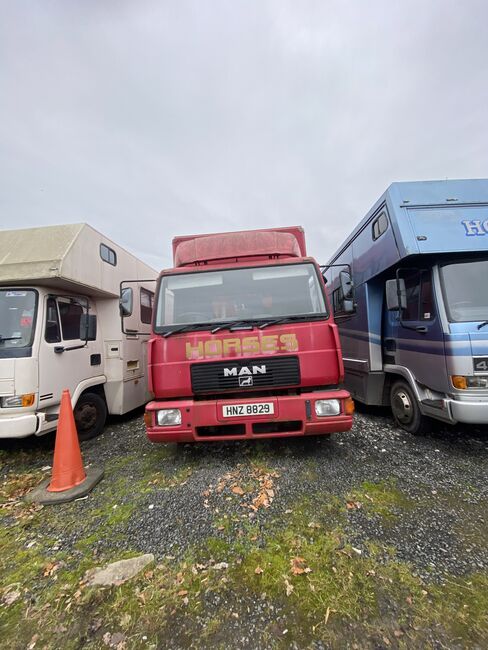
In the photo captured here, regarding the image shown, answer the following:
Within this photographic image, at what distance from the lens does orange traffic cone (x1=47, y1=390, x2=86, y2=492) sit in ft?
9.91

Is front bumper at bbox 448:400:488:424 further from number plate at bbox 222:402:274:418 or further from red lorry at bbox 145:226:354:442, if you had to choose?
number plate at bbox 222:402:274:418

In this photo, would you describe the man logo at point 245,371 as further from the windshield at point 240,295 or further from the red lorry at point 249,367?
the windshield at point 240,295

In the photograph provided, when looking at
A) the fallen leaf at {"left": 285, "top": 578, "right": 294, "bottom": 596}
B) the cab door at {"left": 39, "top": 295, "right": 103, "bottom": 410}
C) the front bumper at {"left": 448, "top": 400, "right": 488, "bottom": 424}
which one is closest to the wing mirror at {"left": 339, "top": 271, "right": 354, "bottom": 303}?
the front bumper at {"left": 448, "top": 400, "right": 488, "bottom": 424}

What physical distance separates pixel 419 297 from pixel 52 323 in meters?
5.39

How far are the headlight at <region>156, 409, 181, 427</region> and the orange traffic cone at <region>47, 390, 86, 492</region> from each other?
991 millimetres

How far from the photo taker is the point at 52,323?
13.3ft

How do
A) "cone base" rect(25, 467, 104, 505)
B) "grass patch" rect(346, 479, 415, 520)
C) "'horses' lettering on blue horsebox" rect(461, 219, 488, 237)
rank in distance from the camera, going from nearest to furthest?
"grass patch" rect(346, 479, 415, 520) < "cone base" rect(25, 467, 104, 505) < "'horses' lettering on blue horsebox" rect(461, 219, 488, 237)

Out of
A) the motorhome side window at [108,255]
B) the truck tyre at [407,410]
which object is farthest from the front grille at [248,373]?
the motorhome side window at [108,255]

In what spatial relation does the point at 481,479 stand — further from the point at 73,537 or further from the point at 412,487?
the point at 73,537

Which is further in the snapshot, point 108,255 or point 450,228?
point 108,255

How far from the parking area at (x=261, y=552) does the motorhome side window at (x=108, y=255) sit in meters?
3.43

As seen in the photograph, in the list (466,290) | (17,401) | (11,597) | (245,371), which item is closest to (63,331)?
(17,401)

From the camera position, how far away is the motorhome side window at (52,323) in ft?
13.0

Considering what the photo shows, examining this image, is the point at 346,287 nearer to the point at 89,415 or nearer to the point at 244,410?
the point at 244,410
